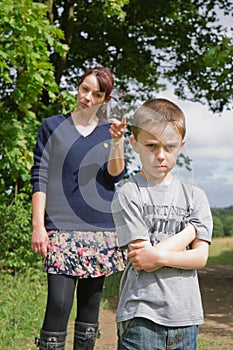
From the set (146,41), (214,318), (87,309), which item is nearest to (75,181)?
(87,309)

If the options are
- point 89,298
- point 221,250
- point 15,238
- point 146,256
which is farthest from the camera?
point 221,250

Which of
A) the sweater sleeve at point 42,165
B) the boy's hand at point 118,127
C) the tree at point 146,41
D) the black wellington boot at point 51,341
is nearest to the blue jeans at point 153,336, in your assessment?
the boy's hand at point 118,127

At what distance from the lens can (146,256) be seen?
1948mm

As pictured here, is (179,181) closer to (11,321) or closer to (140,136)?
(140,136)

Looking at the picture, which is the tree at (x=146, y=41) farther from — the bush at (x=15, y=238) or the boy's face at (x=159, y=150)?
the boy's face at (x=159, y=150)

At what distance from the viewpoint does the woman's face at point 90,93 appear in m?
2.87

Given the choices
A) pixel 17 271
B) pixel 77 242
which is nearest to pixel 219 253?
pixel 17 271

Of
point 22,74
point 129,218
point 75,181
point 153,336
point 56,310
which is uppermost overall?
point 22,74

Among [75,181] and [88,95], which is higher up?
[88,95]

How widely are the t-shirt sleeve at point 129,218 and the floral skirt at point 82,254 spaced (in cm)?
86

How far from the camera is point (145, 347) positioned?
6.47ft

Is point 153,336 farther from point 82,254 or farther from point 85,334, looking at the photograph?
point 85,334

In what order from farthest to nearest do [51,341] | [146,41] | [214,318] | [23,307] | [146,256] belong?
[146,41] < [214,318] < [23,307] < [51,341] < [146,256]

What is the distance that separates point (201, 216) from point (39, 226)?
1030mm
